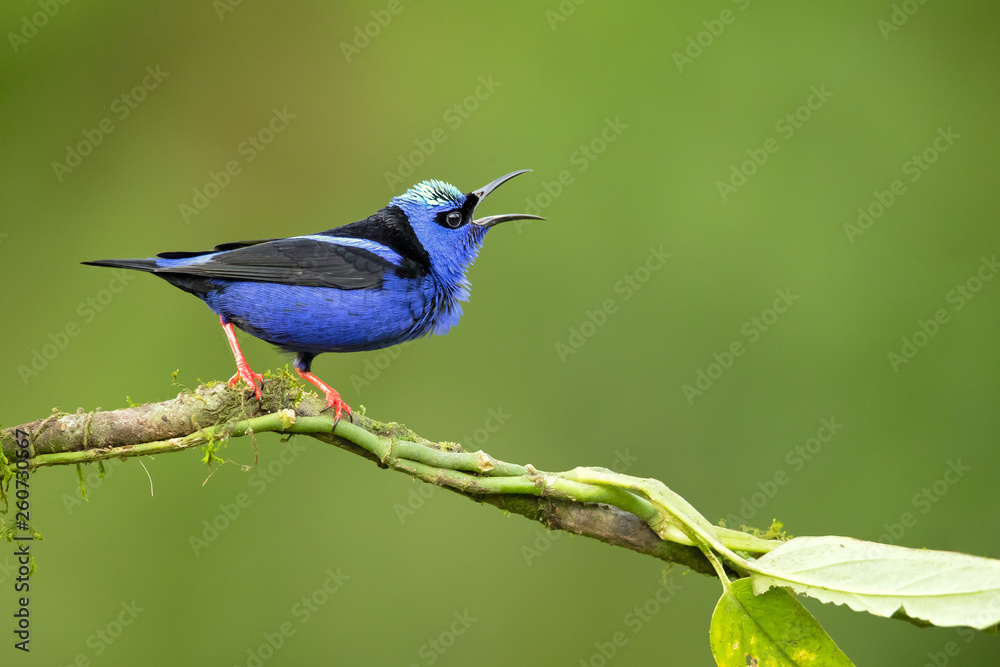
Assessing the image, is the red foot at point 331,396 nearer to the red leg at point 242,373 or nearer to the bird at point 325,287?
the bird at point 325,287

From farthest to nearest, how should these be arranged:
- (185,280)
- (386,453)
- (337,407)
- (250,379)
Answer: (185,280) → (250,379) → (337,407) → (386,453)

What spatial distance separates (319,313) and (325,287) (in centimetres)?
13

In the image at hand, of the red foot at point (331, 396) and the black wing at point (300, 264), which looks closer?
the red foot at point (331, 396)

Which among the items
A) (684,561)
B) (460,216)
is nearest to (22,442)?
(684,561)

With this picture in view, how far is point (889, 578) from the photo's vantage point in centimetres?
173

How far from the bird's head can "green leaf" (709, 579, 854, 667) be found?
1.68 metres

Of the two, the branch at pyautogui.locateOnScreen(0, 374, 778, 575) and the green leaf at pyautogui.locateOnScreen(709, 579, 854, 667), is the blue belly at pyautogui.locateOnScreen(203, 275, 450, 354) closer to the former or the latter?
the branch at pyautogui.locateOnScreen(0, 374, 778, 575)

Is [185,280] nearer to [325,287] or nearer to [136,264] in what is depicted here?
[136,264]

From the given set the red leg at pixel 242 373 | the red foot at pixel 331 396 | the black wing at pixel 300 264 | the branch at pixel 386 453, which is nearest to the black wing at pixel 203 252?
the black wing at pixel 300 264

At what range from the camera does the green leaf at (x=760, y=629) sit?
1.81m

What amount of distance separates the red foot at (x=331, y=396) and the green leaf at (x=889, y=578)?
40.7 inches

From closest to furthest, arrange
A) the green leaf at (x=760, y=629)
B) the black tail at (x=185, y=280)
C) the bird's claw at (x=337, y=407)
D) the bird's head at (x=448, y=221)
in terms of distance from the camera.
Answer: the green leaf at (x=760, y=629), the bird's claw at (x=337, y=407), the black tail at (x=185, y=280), the bird's head at (x=448, y=221)

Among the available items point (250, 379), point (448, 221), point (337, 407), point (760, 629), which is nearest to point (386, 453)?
point (337, 407)

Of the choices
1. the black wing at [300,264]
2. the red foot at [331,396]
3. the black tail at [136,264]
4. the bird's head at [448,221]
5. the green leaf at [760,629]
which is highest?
the bird's head at [448,221]
